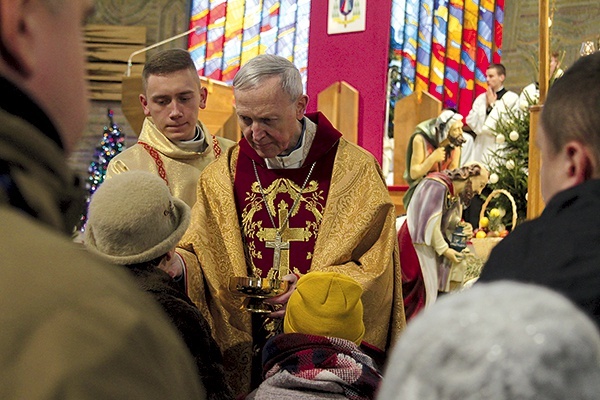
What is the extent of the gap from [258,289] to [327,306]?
84 cm

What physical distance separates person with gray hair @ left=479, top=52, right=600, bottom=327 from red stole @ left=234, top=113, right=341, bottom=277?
6.96ft

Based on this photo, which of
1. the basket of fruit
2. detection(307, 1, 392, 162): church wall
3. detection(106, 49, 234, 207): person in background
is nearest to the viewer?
detection(106, 49, 234, 207): person in background

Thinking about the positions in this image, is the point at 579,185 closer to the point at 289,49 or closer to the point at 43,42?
the point at 43,42

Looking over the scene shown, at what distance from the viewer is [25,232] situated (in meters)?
0.68

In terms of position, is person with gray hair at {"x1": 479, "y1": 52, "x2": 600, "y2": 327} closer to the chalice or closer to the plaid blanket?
the plaid blanket

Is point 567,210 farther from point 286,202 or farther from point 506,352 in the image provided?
point 286,202

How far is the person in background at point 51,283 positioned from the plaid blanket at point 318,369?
5.36ft

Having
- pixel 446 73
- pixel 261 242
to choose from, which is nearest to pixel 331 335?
pixel 261 242

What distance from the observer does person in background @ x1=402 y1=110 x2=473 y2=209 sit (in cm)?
782

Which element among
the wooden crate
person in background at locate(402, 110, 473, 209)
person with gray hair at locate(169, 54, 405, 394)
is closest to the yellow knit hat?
person with gray hair at locate(169, 54, 405, 394)

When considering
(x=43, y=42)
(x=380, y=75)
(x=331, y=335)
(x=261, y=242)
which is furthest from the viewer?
(x=380, y=75)

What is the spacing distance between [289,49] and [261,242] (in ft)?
34.3

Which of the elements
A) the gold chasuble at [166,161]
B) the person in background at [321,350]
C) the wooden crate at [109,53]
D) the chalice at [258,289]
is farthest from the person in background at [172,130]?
the wooden crate at [109,53]

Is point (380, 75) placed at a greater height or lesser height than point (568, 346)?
greater
